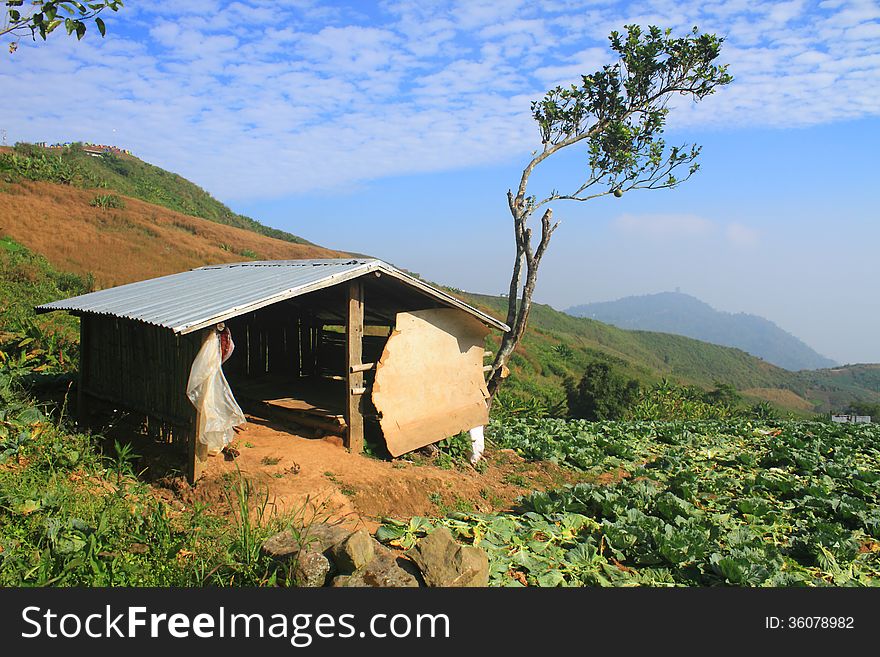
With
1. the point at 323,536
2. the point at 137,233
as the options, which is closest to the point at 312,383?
the point at 323,536

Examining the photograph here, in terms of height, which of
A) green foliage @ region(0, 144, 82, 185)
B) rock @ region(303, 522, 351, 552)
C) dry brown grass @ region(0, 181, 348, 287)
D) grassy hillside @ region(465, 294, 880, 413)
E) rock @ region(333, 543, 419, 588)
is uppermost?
green foliage @ region(0, 144, 82, 185)

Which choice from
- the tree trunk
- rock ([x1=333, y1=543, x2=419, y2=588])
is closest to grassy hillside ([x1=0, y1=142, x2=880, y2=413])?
the tree trunk

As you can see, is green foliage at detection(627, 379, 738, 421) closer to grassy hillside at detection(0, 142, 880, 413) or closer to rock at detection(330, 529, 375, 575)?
grassy hillside at detection(0, 142, 880, 413)

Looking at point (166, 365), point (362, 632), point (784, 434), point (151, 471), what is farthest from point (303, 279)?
point (784, 434)

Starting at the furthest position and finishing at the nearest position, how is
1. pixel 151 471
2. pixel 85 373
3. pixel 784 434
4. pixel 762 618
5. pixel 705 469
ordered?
pixel 784 434 → pixel 705 469 → pixel 85 373 → pixel 151 471 → pixel 762 618

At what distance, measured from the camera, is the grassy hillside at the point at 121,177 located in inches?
1238

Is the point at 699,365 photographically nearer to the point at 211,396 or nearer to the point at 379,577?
the point at 211,396

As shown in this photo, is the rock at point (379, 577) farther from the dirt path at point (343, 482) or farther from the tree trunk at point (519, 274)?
the tree trunk at point (519, 274)

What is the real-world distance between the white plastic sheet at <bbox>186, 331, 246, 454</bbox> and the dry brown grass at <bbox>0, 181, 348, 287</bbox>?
17.4 m

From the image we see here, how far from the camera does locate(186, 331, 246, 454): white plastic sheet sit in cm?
668

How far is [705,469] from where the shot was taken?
9.87m

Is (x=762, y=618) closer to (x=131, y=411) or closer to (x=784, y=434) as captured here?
(x=131, y=411)

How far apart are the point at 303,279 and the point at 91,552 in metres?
4.18

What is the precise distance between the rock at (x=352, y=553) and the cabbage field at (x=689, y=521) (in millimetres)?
946
